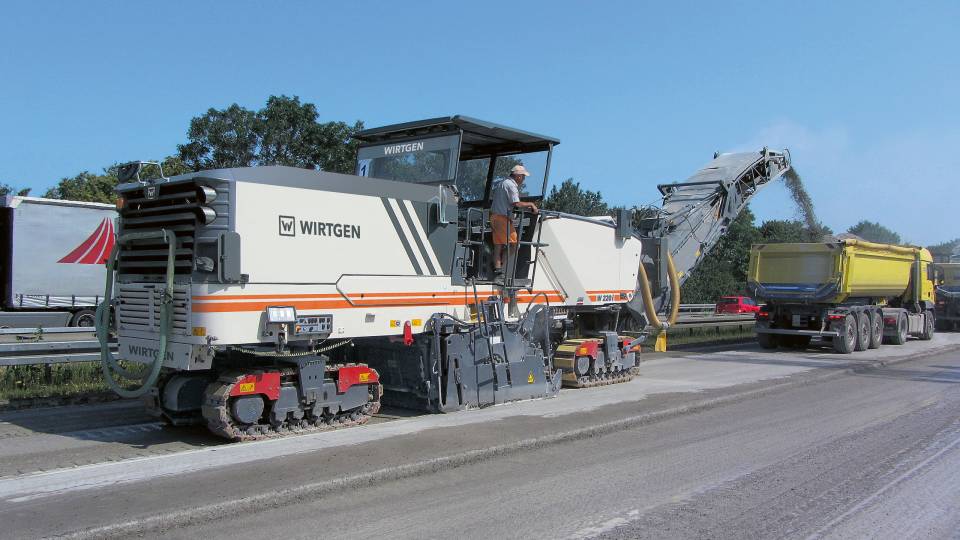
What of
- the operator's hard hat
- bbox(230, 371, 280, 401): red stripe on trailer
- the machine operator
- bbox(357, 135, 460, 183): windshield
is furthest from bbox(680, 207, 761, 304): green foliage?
bbox(230, 371, 280, 401): red stripe on trailer

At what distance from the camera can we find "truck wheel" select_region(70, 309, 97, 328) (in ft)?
62.8

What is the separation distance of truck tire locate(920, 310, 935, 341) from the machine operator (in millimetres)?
18626

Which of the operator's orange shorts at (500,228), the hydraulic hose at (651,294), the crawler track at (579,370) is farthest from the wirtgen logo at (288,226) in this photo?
the hydraulic hose at (651,294)

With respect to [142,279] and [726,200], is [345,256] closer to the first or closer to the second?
[142,279]

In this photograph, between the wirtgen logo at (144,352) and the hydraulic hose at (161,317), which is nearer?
the hydraulic hose at (161,317)

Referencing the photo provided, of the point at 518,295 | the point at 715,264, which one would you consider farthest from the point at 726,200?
the point at 715,264

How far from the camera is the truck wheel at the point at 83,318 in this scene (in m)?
19.1

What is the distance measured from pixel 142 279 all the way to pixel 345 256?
211 cm

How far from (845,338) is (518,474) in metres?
14.7

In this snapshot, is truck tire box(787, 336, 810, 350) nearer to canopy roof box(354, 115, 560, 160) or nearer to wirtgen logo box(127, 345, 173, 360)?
canopy roof box(354, 115, 560, 160)

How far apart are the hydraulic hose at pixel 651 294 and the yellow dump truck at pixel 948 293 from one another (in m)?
A: 19.6

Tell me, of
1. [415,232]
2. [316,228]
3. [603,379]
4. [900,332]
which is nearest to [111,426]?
[316,228]

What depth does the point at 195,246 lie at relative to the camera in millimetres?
7020

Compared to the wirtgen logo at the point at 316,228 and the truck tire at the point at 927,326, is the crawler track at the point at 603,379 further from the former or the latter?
the truck tire at the point at 927,326
